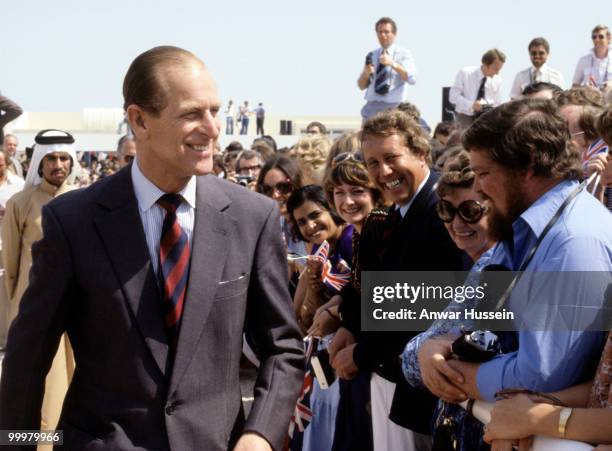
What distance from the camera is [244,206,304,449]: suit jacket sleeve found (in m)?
2.97

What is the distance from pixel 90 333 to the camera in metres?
2.85

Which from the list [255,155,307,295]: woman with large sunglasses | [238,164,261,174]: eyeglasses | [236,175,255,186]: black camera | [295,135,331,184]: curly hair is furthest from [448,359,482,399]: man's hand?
[238,164,261,174]: eyeglasses

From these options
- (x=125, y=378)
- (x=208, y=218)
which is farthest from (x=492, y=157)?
(x=125, y=378)

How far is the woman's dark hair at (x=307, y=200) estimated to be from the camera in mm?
5781

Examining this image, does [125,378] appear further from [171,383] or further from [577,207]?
[577,207]

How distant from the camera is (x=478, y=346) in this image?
9.83 feet

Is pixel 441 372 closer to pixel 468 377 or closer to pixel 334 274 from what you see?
pixel 468 377

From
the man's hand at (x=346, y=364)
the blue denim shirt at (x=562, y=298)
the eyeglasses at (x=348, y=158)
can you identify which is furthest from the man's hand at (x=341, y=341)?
the blue denim shirt at (x=562, y=298)

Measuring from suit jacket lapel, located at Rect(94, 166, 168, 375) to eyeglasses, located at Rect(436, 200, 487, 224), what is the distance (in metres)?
1.46

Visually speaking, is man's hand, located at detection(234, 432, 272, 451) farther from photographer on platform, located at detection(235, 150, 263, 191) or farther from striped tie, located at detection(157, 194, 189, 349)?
photographer on platform, located at detection(235, 150, 263, 191)

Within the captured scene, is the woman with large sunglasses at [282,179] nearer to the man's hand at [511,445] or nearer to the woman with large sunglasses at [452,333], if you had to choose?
the woman with large sunglasses at [452,333]

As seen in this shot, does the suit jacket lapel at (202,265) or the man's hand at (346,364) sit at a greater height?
the suit jacket lapel at (202,265)

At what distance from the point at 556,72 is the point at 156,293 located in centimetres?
867

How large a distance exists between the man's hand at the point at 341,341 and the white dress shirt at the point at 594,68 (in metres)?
7.17
